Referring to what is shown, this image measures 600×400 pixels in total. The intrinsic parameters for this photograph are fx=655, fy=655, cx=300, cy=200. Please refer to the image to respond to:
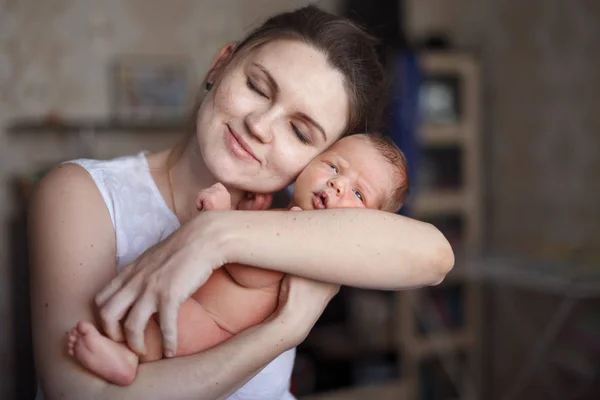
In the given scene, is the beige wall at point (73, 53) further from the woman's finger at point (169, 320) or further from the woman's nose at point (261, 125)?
the woman's finger at point (169, 320)

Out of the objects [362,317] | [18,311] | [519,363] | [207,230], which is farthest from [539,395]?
[207,230]

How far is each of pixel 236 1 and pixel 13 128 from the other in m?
1.32

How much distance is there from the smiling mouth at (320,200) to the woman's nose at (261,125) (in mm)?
118

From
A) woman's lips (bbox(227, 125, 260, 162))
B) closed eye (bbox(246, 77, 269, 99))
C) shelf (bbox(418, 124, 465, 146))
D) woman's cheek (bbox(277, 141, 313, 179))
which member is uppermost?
closed eye (bbox(246, 77, 269, 99))

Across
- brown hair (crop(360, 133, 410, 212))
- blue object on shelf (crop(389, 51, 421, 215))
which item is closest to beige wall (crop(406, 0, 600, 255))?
blue object on shelf (crop(389, 51, 421, 215))

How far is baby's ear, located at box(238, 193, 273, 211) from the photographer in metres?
1.05

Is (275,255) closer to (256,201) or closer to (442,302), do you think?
(256,201)

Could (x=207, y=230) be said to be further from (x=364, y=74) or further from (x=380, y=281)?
(x=364, y=74)

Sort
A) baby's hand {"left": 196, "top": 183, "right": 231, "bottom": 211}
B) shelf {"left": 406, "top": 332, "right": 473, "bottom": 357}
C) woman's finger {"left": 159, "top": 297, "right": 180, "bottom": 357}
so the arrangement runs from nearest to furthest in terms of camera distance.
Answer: woman's finger {"left": 159, "top": 297, "right": 180, "bottom": 357}
baby's hand {"left": 196, "top": 183, "right": 231, "bottom": 211}
shelf {"left": 406, "top": 332, "right": 473, "bottom": 357}

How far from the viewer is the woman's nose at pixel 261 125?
91 cm

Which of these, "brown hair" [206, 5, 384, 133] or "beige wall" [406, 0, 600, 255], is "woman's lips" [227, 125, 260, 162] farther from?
"beige wall" [406, 0, 600, 255]

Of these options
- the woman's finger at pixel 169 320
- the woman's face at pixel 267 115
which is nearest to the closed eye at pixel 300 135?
the woman's face at pixel 267 115

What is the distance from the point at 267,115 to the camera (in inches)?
36.5

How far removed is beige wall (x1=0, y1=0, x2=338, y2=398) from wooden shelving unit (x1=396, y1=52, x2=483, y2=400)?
89 centimetres
